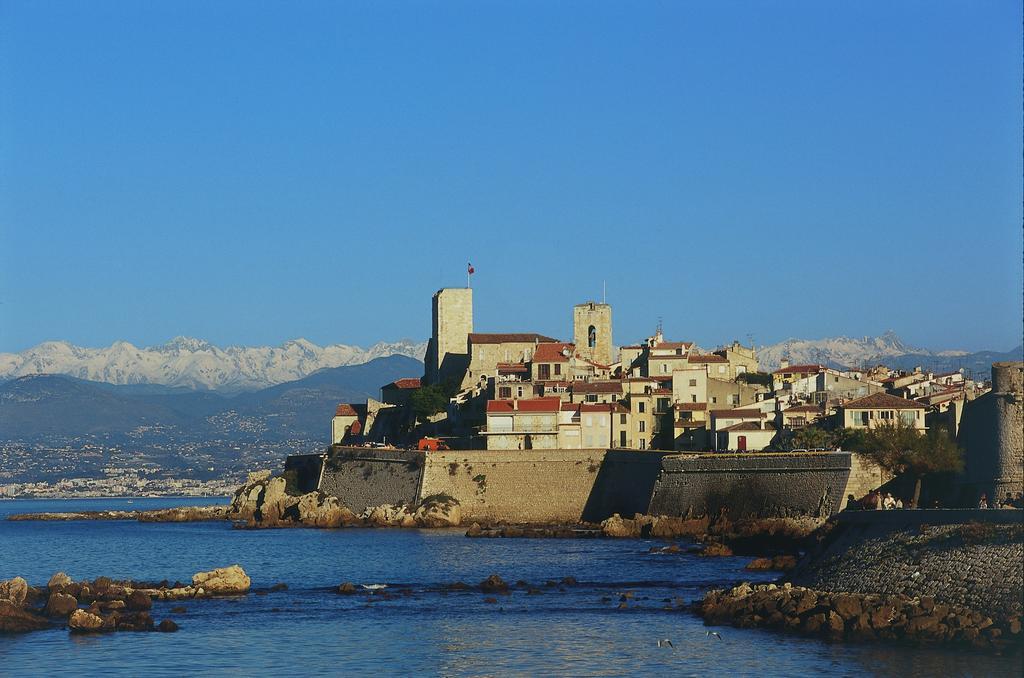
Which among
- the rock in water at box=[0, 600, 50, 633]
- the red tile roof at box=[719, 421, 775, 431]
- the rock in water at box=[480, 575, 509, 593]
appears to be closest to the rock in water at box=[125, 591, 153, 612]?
the rock in water at box=[0, 600, 50, 633]

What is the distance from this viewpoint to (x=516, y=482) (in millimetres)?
79750

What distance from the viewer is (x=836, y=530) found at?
47938 millimetres

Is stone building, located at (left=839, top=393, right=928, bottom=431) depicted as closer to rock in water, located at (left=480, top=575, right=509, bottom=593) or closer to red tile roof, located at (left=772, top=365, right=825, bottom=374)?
red tile roof, located at (left=772, top=365, right=825, bottom=374)

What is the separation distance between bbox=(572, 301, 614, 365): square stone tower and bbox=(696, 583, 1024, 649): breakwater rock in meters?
61.0

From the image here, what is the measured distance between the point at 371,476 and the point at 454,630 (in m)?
44.3

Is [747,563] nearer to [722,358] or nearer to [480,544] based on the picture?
[480,544]

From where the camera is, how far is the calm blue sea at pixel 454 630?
37031 mm

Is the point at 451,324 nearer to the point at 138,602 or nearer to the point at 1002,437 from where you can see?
→ the point at 1002,437

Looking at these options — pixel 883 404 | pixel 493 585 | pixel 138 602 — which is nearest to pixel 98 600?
pixel 138 602

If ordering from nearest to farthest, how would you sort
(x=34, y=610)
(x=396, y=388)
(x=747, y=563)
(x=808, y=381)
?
(x=34, y=610) → (x=747, y=563) → (x=808, y=381) → (x=396, y=388)

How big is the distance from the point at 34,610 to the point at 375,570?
15696 millimetres

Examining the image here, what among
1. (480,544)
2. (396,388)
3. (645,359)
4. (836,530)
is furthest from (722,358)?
(836,530)

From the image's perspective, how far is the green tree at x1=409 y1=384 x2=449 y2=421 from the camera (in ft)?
314

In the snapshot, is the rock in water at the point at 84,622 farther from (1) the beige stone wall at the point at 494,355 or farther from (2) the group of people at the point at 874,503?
(1) the beige stone wall at the point at 494,355
